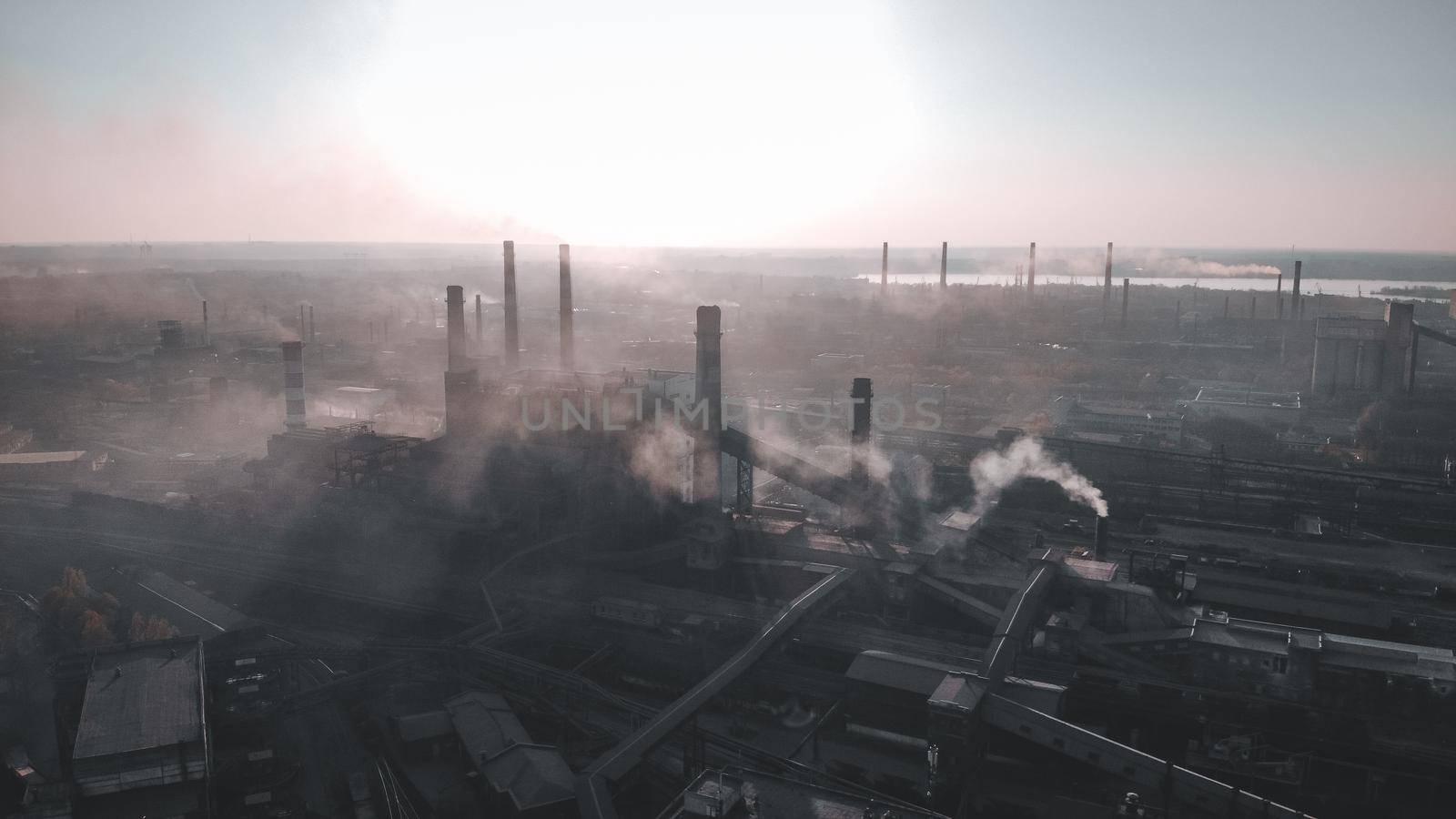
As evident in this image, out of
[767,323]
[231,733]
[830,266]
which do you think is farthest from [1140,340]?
[830,266]

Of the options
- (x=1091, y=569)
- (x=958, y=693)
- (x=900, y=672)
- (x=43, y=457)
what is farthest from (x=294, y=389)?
(x=958, y=693)

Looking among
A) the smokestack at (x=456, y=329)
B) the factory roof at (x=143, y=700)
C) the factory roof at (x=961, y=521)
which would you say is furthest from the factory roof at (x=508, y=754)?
the smokestack at (x=456, y=329)

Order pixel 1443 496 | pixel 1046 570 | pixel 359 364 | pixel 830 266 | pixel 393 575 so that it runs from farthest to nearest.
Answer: pixel 830 266 < pixel 359 364 < pixel 1443 496 < pixel 393 575 < pixel 1046 570

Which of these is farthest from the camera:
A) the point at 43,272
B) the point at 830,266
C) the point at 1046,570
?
the point at 830,266

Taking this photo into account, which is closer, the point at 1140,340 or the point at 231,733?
the point at 231,733

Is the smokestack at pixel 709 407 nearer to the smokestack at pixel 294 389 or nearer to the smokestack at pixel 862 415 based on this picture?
the smokestack at pixel 862 415

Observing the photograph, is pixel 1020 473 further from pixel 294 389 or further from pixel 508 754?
pixel 294 389

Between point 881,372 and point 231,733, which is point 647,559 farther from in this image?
point 881,372
